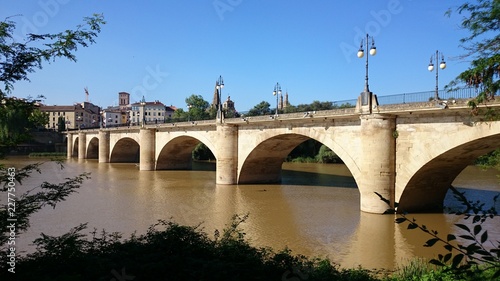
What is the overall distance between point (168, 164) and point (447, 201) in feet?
101

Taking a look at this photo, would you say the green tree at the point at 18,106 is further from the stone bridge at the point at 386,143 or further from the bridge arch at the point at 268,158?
the bridge arch at the point at 268,158

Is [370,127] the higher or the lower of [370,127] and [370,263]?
the higher

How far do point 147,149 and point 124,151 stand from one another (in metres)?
14.6

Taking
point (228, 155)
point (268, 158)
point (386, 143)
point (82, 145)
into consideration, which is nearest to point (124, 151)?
point (82, 145)

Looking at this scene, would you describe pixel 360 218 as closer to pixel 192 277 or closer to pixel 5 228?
pixel 192 277

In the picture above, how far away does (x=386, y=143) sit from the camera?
17.0 metres

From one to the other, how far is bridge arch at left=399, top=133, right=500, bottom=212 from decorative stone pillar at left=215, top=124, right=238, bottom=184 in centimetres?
1468

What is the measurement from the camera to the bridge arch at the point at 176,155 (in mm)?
41500

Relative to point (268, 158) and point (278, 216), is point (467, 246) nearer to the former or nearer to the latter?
point (278, 216)

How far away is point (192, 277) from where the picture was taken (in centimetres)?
570

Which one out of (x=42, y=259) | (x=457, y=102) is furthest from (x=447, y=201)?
(x=42, y=259)

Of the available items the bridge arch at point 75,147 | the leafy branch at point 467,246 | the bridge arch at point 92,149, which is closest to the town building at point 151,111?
the bridge arch at point 75,147

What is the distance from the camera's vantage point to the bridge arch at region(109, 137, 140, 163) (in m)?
53.8

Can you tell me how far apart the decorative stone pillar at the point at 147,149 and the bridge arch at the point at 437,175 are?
3129 centimetres
